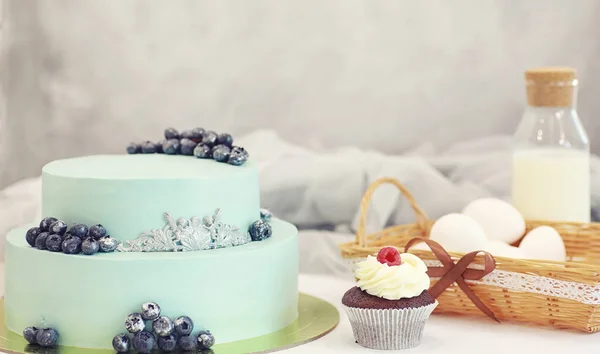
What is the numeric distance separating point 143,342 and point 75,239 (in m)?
0.23

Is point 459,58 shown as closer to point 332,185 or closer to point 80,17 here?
point 332,185

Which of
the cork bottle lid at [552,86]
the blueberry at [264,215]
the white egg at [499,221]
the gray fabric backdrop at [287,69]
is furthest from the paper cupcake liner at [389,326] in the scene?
the gray fabric backdrop at [287,69]

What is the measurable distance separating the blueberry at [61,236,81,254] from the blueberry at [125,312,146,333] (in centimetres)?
17

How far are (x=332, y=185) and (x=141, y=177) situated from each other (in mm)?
1121

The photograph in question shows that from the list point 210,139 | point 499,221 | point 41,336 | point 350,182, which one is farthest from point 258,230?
point 350,182

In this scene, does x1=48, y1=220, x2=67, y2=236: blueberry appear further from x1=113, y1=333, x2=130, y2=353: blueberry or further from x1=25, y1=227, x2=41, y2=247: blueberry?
x1=113, y1=333, x2=130, y2=353: blueberry

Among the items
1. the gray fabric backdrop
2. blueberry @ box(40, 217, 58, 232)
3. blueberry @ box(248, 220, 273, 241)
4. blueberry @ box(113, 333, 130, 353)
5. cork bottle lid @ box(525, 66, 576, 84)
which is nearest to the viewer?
blueberry @ box(113, 333, 130, 353)

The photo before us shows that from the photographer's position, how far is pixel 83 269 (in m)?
1.76

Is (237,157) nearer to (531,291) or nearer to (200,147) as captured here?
(200,147)

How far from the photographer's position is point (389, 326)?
1.79 meters

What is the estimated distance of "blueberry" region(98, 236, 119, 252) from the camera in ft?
5.84

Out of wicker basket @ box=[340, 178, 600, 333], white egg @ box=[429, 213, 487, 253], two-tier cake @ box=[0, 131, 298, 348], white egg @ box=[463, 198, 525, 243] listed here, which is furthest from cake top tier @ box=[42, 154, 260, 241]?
white egg @ box=[463, 198, 525, 243]

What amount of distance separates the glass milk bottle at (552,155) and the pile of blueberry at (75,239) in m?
1.08

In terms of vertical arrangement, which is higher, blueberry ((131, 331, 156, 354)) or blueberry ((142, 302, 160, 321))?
blueberry ((142, 302, 160, 321))
